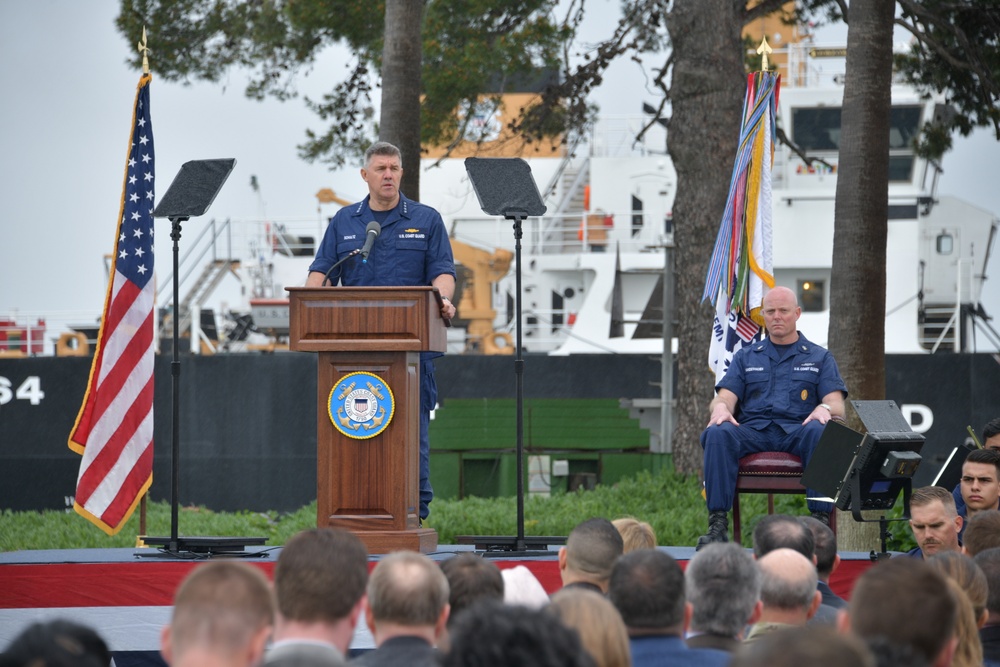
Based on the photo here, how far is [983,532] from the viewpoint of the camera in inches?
198

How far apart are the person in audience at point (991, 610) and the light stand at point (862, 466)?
1.58m

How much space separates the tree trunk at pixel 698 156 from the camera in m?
11.3

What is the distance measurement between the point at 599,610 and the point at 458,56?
37.5ft

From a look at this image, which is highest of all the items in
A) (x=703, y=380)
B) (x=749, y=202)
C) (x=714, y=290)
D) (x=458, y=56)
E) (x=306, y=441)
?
(x=458, y=56)

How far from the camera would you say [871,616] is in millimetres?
2754

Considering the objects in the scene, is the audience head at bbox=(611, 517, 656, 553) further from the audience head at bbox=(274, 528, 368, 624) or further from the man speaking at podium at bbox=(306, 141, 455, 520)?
the man speaking at podium at bbox=(306, 141, 455, 520)

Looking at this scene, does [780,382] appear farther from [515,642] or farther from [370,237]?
[515,642]

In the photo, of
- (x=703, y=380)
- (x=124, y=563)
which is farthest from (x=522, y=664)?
(x=703, y=380)

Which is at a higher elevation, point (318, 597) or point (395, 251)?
point (395, 251)

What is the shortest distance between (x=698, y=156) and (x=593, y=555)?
769 centimetres

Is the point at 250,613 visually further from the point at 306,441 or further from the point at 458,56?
the point at 306,441

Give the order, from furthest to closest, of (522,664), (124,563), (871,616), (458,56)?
(458,56) < (124,563) < (871,616) < (522,664)

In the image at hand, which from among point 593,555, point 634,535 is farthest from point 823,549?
point 593,555

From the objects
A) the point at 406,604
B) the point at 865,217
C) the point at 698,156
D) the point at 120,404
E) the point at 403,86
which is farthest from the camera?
the point at 698,156
